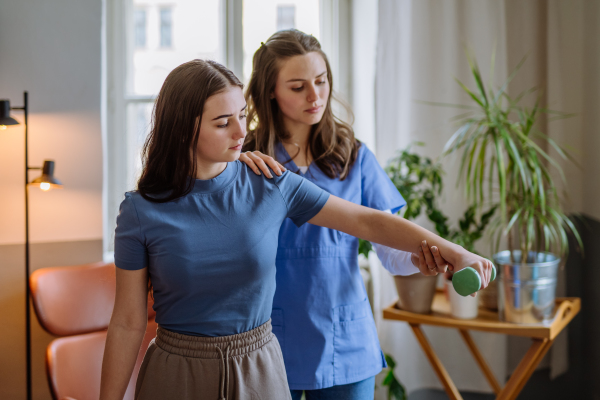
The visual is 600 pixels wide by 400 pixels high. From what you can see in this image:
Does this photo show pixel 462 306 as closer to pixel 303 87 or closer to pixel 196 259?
pixel 303 87

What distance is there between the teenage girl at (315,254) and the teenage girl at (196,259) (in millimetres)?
268

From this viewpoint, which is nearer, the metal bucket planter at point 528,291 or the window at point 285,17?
the metal bucket planter at point 528,291

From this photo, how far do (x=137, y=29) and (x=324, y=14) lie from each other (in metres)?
0.92

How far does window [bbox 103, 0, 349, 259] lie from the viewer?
246 cm

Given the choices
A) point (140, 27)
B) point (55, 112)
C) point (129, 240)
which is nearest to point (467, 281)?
point (129, 240)

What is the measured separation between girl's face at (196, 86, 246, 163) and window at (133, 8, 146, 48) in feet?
5.77

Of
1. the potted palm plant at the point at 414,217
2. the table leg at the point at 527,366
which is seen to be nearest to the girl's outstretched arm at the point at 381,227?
the potted palm plant at the point at 414,217

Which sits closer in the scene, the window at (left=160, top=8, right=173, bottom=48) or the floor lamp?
the floor lamp

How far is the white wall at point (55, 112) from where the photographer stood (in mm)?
2045

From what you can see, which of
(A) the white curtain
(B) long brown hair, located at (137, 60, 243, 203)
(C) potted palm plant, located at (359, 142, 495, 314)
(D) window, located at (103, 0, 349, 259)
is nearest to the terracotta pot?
(C) potted palm plant, located at (359, 142, 495, 314)

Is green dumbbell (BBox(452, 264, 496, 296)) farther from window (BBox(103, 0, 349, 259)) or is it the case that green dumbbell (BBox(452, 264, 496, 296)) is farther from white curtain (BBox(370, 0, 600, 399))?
window (BBox(103, 0, 349, 259))

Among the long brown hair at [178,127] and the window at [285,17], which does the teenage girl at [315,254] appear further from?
the window at [285,17]

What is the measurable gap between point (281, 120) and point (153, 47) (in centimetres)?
143

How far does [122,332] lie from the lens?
0.95 m
